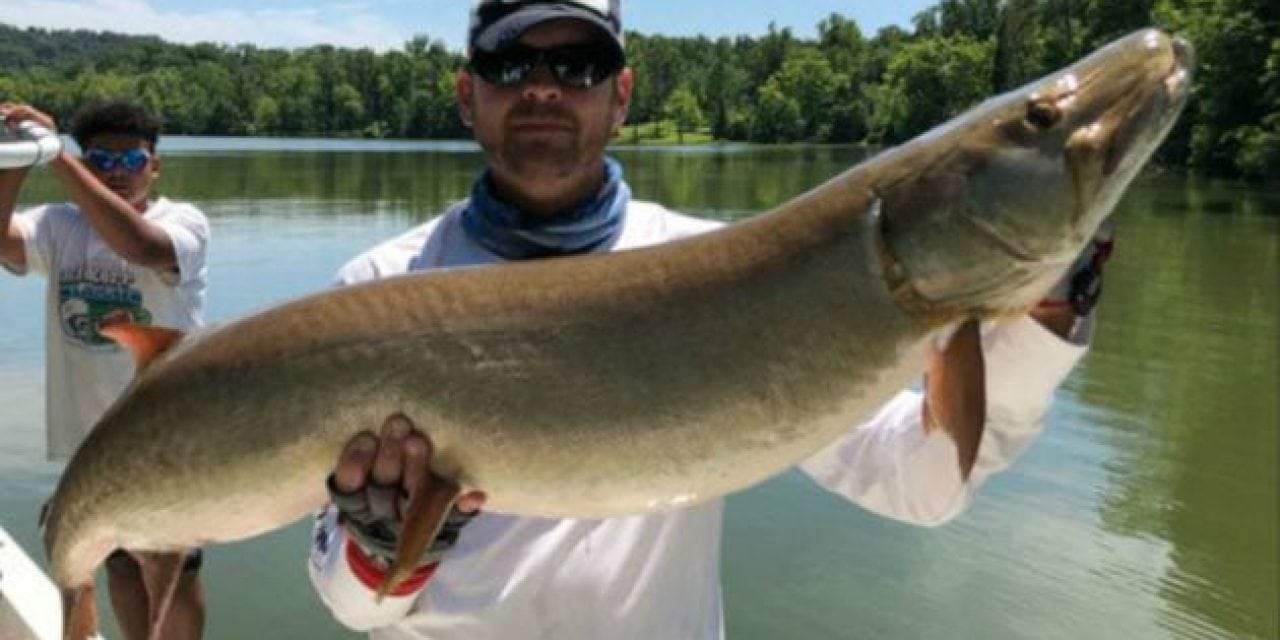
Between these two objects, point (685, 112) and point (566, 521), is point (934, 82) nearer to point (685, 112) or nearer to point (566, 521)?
point (685, 112)

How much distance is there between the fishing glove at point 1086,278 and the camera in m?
2.16

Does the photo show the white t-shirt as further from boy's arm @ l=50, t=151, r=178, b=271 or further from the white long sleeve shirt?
the white long sleeve shirt

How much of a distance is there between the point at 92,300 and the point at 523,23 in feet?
10.9

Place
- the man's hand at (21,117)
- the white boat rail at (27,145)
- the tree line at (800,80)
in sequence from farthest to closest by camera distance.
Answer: the tree line at (800,80), the man's hand at (21,117), the white boat rail at (27,145)

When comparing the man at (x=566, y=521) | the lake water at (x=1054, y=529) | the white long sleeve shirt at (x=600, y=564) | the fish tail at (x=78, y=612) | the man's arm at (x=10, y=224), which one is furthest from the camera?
the lake water at (x=1054, y=529)

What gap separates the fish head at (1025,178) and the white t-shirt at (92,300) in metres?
3.82

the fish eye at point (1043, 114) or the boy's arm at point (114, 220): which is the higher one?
the fish eye at point (1043, 114)

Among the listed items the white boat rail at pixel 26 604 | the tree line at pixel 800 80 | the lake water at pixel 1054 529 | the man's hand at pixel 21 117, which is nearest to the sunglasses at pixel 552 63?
the man's hand at pixel 21 117

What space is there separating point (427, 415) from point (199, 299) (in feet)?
11.4

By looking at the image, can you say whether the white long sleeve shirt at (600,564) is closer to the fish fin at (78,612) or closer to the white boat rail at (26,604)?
the fish fin at (78,612)

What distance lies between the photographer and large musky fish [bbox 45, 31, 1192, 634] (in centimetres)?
207

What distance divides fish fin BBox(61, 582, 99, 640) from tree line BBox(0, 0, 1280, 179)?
1932 inches

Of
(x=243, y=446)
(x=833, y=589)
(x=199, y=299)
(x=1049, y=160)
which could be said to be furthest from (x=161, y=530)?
(x=833, y=589)

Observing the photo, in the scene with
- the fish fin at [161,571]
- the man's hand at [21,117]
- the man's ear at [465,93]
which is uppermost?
the man's ear at [465,93]
